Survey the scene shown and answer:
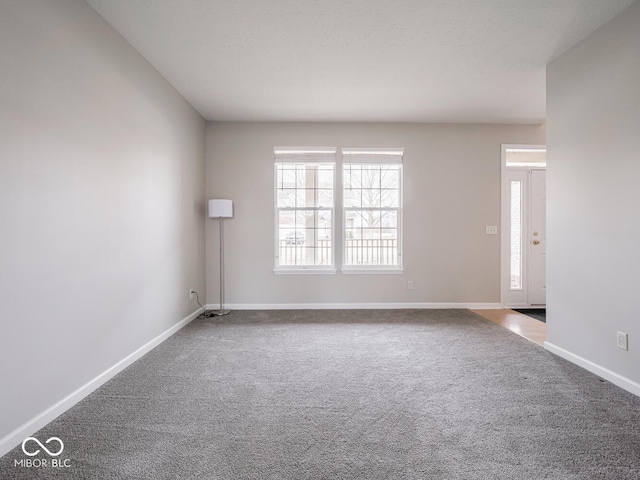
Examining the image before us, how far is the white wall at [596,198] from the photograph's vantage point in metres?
2.21

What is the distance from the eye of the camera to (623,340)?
2.27 meters

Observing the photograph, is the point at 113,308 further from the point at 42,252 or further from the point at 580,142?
the point at 580,142

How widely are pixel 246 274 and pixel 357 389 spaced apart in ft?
8.88

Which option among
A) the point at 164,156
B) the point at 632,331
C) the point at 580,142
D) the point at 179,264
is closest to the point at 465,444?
the point at 632,331

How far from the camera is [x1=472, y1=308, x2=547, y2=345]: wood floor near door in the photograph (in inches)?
136

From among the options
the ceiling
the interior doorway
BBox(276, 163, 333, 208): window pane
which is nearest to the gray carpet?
the interior doorway

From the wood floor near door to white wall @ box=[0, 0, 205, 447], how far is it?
3830 millimetres

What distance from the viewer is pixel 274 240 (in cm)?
454

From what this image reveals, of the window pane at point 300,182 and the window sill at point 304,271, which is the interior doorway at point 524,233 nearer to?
the window sill at point 304,271

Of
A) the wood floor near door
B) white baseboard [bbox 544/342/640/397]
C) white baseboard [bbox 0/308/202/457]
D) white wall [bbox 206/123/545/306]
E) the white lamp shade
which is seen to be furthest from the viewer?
white wall [bbox 206/123/545/306]

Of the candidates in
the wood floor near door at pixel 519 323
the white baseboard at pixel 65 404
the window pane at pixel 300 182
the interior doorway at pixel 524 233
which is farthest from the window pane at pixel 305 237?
the interior doorway at pixel 524 233

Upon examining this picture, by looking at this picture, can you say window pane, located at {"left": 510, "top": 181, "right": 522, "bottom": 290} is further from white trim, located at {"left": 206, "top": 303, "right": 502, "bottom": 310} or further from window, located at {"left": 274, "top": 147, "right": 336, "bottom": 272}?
window, located at {"left": 274, "top": 147, "right": 336, "bottom": 272}

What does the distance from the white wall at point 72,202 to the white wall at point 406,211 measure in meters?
1.32
